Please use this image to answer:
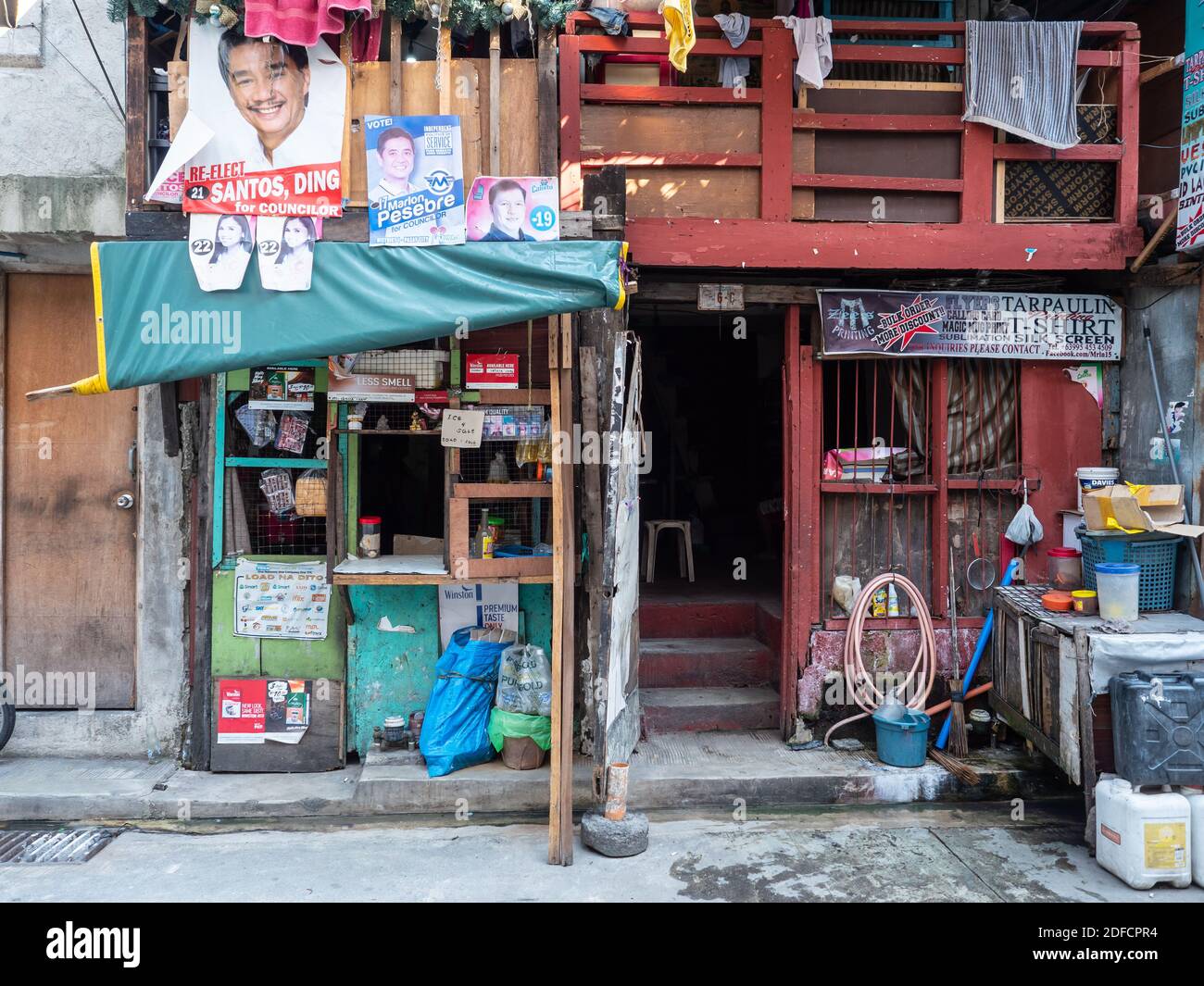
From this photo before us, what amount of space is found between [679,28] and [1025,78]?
9.71ft

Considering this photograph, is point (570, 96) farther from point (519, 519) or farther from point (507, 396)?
point (519, 519)

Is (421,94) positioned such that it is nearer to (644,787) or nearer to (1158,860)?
(644,787)

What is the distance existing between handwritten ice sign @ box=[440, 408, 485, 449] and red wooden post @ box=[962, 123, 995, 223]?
405 cm

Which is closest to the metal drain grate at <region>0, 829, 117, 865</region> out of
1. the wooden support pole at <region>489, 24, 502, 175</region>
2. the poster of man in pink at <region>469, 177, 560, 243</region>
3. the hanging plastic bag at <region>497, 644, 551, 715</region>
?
the hanging plastic bag at <region>497, 644, 551, 715</region>

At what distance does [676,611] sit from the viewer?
8.05 m

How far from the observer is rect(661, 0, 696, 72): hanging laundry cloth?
5.48 meters

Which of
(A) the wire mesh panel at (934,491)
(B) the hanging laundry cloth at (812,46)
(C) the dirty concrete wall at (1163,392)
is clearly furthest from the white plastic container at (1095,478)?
(B) the hanging laundry cloth at (812,46)

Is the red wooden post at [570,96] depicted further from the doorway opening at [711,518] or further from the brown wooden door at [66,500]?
the brown wooden door at [66,500]

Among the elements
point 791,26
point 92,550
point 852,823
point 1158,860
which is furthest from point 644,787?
point 791,26

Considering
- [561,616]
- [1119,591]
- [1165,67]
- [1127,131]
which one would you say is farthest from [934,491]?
[1165,67]

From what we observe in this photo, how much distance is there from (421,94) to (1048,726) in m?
6.03

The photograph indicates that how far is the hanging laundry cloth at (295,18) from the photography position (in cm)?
552

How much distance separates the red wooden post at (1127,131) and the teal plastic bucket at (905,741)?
13.7 ft

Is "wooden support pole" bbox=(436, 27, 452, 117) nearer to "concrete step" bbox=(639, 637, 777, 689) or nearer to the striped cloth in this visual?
the striped cloth
